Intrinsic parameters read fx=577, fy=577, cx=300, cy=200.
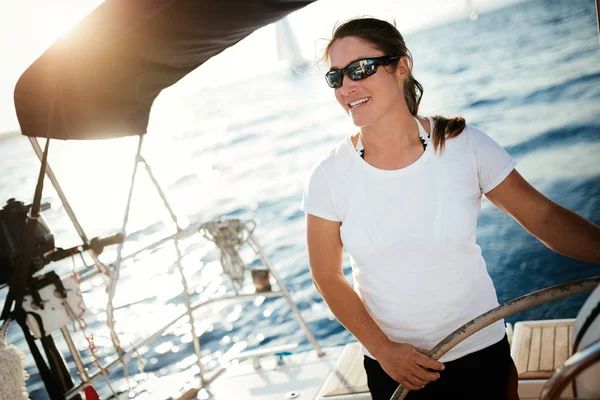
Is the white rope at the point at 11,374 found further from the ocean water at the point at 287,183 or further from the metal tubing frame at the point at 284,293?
the metal tubing frame at the point at 284,293

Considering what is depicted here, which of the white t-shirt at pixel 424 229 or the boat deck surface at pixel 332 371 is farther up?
the white t-shirt at pixel 424 229

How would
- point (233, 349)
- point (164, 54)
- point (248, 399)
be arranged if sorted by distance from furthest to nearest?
point (233, 349), point (248, 399), point (164, 54)

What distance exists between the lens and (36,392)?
7203mm

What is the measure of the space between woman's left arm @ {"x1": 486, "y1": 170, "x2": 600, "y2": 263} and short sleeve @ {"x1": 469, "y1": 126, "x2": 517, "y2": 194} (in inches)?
0.8

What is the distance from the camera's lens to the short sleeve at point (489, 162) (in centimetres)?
134

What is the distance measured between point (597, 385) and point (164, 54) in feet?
5.92

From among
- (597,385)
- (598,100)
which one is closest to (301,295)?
(597,385)

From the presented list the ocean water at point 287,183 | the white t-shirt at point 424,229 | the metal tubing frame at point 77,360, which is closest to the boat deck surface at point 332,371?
the ocean water at point 287,183

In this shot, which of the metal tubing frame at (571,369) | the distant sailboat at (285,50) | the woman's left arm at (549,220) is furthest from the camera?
the distant sailboat at (285,50)

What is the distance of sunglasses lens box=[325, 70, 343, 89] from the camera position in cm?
141

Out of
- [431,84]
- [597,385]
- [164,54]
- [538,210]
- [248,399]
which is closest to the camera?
[597,385]

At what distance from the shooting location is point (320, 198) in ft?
4.65

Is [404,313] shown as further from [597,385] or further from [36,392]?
[36,392]

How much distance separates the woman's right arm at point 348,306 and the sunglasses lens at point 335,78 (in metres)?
0.33
